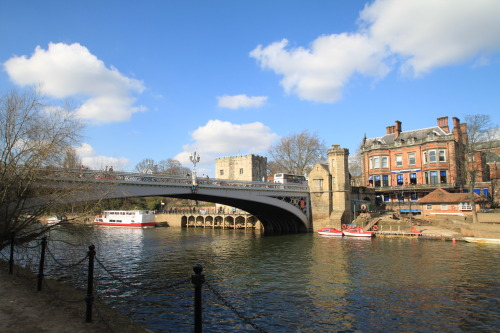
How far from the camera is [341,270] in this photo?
20438 mm

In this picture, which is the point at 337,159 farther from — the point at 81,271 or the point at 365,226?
the point at 81,271

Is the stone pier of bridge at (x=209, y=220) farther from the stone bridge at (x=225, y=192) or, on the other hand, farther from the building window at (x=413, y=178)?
the building window at (x=413, y=178)

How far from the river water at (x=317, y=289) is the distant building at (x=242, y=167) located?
148 ft

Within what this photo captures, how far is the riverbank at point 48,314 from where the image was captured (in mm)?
7398

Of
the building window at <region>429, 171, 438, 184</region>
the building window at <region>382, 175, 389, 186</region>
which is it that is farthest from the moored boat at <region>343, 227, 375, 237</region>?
the building window at <region>382, 175, 389, 186</region>

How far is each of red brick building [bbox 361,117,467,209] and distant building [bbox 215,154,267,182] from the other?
23192mm

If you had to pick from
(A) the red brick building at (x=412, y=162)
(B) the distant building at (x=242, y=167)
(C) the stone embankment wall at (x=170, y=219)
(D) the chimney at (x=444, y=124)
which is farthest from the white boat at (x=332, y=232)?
(C) the stone embankment wall at (x=170, y=219)

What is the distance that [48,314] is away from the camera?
8227 millimetres

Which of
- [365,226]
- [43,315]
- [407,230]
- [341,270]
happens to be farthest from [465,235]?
[43,315]

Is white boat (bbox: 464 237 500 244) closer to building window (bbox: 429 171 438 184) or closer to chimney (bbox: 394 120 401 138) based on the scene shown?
building window (bbox: 429 171 438 184)

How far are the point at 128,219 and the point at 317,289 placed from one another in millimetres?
54482

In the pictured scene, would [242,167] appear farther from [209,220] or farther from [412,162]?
[412,162]

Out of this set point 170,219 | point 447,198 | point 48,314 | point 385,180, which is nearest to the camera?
point 48,314

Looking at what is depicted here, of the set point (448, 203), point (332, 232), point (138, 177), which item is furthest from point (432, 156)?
point (138, 177)
